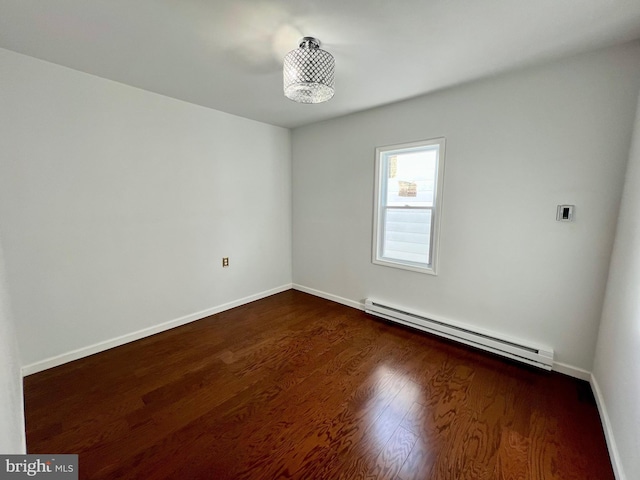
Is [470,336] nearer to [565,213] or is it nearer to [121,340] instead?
[565,213]

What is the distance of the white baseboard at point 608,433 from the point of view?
1301 mm

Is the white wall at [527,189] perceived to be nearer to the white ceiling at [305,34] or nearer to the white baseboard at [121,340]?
the white ceiling at [305,34]

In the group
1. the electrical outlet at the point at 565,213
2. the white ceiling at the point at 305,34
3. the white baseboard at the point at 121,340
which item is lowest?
the white baseboard at the point at 121,340

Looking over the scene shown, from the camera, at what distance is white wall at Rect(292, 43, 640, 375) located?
1843 mm

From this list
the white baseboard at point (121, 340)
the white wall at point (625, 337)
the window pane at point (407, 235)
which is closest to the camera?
the white wall at point (625, 337)

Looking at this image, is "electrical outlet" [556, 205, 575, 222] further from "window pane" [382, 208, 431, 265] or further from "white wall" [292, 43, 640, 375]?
"window pane" [382, 208, 431, 265]

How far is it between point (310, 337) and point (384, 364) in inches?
30.3

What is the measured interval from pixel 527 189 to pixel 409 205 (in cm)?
102

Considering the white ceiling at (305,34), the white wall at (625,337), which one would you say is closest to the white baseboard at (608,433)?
the white wall at (625,337)

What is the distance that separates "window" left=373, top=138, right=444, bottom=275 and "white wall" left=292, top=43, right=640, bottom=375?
0.09 meters

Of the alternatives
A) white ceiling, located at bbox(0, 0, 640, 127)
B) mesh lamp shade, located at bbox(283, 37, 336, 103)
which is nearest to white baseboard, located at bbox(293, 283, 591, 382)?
white ceiling, located at bbox(0, 0, 640, 127)

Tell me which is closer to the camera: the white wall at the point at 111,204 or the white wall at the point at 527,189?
the white wall at the point at 527,189

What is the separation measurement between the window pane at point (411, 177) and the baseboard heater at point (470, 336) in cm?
118

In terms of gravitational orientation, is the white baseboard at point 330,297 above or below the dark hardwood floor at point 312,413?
above
